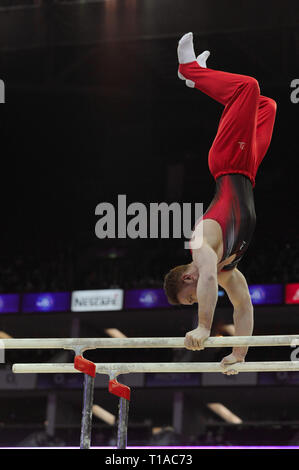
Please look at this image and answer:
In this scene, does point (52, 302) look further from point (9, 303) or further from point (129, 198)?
point (129, 198)

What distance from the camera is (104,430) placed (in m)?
12.5

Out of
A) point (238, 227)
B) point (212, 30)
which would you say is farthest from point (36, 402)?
point (238, 227)

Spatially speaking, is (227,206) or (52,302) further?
(52,302)

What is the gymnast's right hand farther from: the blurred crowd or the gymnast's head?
the blurred crowd

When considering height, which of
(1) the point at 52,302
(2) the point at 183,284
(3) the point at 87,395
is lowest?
(3) the point at 87,395

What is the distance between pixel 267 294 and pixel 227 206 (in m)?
8.54

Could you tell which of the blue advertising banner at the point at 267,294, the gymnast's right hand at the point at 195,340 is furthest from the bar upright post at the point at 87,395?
the blue advertising banner at the point at 267,294

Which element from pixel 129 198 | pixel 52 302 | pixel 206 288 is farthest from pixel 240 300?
pixel 129 198

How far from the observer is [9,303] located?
14328 millimetres

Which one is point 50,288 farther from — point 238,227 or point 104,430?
point 238,227

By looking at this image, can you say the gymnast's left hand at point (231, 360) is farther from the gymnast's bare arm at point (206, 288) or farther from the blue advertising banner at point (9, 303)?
the blue advertising banner at point (9, 303)

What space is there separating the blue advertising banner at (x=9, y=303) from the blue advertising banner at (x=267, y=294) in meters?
5.01

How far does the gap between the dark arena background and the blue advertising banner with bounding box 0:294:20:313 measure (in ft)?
0.10

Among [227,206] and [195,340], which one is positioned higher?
[227,206]
